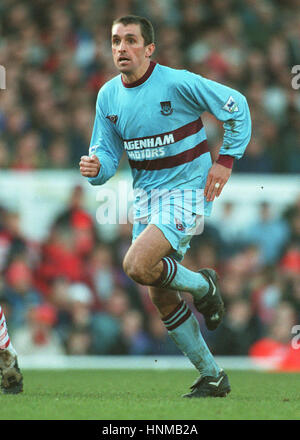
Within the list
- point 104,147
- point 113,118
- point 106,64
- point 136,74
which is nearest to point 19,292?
point 106,64

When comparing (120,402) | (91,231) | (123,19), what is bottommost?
(120,402)

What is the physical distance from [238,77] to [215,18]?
1.41m

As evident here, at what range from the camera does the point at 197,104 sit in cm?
658

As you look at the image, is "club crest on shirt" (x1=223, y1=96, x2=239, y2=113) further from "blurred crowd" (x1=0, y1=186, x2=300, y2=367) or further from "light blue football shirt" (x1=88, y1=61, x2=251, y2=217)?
"blurred crowd" (x1=0, y1=186, x2=300, y2=367)

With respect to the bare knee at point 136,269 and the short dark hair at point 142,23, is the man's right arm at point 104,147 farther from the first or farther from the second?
the bare knee at point 136,269

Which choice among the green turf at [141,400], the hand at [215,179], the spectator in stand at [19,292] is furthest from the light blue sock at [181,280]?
the spectator in stand at [19,292]

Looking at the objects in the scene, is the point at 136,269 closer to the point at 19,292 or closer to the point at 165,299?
the point at 165,299

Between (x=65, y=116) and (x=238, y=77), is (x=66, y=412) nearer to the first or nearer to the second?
(x=65, y=116)

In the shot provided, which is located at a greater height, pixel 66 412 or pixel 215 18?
pixel 215 18

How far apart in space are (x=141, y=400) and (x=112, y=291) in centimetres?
495

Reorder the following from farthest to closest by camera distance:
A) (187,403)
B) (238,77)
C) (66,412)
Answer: (238,77), (187,403), (66,412)

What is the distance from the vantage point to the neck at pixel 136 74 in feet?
21.7

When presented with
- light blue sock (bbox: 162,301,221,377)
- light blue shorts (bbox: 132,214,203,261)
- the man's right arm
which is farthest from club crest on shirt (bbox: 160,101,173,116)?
light blue sock (bbox: 162,301,221,377)
